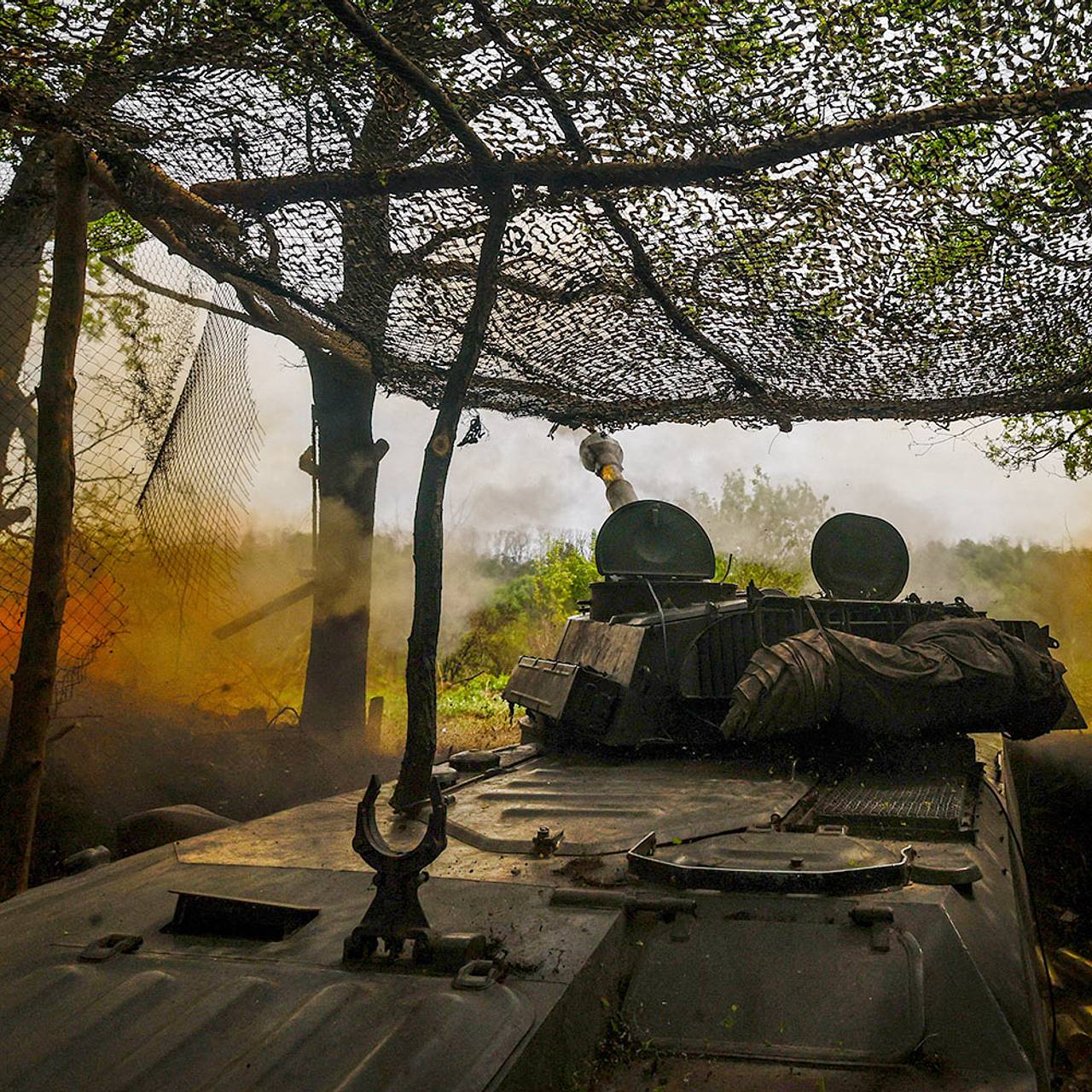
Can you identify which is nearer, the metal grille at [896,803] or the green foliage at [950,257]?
the metal grille at [896,803]

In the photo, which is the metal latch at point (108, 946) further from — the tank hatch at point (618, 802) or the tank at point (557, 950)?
the tank hatch at point (618, 802)

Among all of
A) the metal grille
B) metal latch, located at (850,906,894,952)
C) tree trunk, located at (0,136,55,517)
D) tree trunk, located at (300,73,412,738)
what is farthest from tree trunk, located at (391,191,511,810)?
tree trunk, located at (300,73,412,738)

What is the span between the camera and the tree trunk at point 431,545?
4.75 metres

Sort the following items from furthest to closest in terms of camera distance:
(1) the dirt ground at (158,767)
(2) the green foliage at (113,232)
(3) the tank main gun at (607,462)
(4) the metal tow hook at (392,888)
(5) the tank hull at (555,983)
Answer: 1. (3) the tank main gun at (607,462)
2. (2) the green foliage at (113,232)
3. (1) the dirt ground at (158,767)
4. (4) the metal tow hook at (392,888)
5. (5) the tank hull at (555,983)

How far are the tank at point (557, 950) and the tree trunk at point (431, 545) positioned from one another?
0.85ft

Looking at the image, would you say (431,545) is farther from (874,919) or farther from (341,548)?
(341,548)

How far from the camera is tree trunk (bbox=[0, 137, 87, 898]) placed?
4.38 metres

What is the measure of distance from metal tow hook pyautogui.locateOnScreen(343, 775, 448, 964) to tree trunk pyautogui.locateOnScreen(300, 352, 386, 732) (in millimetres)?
7310

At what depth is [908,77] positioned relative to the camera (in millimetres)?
4145

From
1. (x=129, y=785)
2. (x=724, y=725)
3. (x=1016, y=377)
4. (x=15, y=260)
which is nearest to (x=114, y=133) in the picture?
(x=15, y=260)

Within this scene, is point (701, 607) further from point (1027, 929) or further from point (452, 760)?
point (1027, 929)

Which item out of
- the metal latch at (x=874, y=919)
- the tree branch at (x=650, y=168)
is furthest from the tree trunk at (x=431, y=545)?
the metal latch at (x=874, y=919)

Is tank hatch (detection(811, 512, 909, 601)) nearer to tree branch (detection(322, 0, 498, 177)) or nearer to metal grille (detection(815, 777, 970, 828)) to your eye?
metal grille (detection(815, 777, 970, 828))

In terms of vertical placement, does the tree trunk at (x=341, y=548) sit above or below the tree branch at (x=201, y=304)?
below
